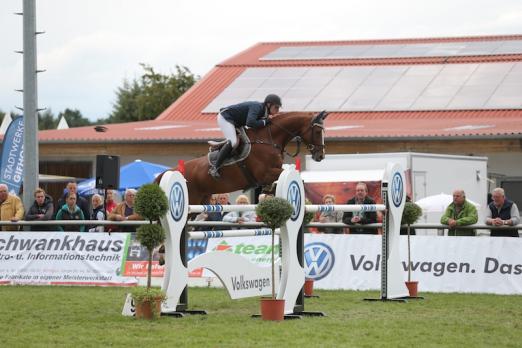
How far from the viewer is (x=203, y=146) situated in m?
25.8

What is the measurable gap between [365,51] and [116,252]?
69.7 ft

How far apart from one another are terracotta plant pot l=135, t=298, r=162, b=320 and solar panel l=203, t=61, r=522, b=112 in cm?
1891

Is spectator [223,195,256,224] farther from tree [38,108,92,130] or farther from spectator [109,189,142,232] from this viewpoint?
tree [38,108,92,130]

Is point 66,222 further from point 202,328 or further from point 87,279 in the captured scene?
point 202,328

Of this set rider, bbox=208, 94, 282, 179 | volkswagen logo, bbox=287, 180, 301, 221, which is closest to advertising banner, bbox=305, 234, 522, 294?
rider, bbox=208, 94, 282, 179

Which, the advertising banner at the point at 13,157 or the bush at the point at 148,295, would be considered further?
the advertising banner at the point at 13,157

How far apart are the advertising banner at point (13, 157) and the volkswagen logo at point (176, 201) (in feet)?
32.9

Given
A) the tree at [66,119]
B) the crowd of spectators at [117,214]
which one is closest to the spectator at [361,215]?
the crowd of spectators at [117,214]

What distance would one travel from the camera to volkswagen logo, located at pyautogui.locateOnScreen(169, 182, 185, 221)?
395 inches

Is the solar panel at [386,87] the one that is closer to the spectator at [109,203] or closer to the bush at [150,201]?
the spectator at [109,203]

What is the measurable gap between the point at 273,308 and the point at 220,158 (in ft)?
10.5

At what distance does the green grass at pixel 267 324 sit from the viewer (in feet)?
26.5

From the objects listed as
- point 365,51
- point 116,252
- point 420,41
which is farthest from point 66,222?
point 420,41

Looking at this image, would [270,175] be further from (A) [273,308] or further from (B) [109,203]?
(B) [109,203]
